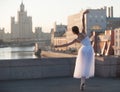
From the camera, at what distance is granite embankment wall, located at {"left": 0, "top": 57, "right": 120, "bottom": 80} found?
1176cm

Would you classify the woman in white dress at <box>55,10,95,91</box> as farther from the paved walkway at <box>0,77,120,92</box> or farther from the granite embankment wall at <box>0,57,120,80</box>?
the granite embankment wall at <box>0,57,120,80</box>

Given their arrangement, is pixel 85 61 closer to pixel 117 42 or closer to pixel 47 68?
pixel 47 68

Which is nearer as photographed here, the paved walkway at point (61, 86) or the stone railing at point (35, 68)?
the paved walkway at point (61, 86)

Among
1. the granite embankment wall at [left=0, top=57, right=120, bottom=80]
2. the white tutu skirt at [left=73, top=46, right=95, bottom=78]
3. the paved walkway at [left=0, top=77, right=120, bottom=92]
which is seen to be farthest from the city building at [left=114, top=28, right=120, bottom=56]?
the white tutu skirt at [left=73, top=46, right=95, bottom=78]

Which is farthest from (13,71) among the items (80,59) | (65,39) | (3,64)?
(65,39)

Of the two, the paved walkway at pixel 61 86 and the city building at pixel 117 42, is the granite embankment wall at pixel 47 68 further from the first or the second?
the city building at pixel 117 42

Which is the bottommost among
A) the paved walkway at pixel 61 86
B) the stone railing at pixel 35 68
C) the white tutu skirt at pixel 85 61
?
the paved walkway at pixel 61 86

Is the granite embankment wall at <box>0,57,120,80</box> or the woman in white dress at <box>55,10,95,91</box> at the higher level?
the woman in white dress at <box>55,10,95,91</box>

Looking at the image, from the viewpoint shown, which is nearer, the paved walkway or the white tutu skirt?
the white tutu skirt

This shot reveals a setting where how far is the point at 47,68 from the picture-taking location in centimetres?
1216

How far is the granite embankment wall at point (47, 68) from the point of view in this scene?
11758mm

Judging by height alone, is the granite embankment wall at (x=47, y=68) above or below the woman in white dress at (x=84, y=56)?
below

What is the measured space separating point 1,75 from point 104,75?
3334 millimetres

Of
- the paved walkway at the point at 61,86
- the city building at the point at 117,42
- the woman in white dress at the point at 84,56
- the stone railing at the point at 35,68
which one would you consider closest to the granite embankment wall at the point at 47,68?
the stone railing at the point at 35,68
